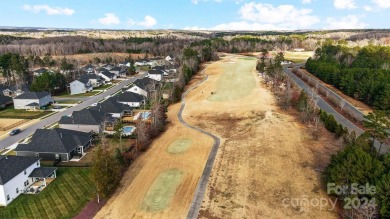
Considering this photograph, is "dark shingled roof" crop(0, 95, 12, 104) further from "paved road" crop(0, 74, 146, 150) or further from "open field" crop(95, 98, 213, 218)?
"open field" crop(95, 98, 213, 218)

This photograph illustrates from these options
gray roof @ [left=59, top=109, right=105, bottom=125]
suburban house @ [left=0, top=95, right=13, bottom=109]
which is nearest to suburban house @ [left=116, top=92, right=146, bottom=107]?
gray roof @ [left=59, top=109, right=105, bottom=125]

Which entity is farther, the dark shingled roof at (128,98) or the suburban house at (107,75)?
the suburban house at (107,75)

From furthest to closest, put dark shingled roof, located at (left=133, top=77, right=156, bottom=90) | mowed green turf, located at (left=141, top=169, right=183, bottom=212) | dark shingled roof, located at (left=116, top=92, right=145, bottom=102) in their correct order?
dark shingled roof, located at (left=133, top=77, right=156, bottom=90)
dark shingled roof, located at (left=116, top=92, right=145, bottom=102)
mowed green turf, located at (left=141, top=169, right=183, bottom=212)

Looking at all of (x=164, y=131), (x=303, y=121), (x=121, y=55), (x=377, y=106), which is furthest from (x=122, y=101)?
(x=121, y=55)

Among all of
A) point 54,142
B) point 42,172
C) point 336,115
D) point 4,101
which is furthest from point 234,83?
point 42,172

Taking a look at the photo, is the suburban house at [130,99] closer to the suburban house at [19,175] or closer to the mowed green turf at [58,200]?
the suburban house at [19,175]

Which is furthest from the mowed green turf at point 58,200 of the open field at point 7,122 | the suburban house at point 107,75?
the suburban house at point 107,75

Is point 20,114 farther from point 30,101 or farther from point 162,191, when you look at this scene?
point 162,191
